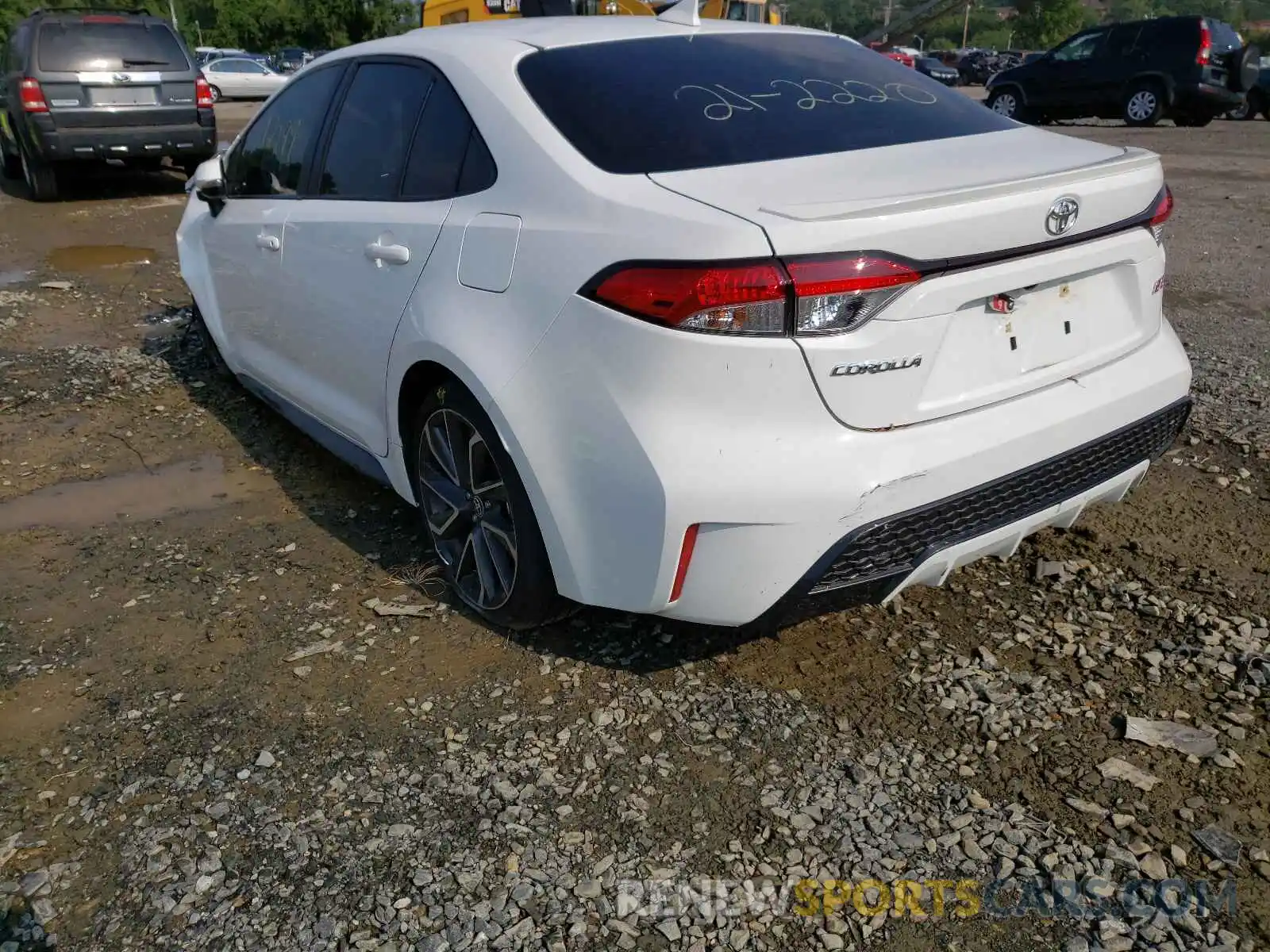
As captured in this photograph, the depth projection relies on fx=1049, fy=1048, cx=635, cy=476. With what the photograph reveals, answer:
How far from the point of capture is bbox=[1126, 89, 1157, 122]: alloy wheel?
1736 centimetres

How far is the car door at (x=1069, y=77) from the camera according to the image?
17.8m

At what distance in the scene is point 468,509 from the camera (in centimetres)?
308

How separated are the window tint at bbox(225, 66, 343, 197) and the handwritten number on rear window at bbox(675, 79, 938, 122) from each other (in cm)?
158

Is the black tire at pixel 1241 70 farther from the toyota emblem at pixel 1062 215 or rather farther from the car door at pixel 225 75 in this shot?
the car door at pixel 225 75

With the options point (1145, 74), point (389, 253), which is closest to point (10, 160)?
point (389, 253)

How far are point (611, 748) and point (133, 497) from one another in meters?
2.55

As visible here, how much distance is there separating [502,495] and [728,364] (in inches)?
36.6

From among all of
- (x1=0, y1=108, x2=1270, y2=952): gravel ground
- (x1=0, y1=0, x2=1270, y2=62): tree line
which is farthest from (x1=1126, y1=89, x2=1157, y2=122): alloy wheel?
(x1=0, y1=108, x2=1270, y2=952): gravel ground

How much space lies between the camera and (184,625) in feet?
10.5

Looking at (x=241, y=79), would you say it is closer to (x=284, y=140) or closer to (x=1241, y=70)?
(x=1241, y=70)

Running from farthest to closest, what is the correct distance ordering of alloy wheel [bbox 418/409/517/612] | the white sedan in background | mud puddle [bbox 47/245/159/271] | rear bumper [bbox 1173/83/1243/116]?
the white sedan in background → rear bumper [bbox 1173/83/1243/116] → mud puddle [bbox 47/245/159/271] → alloy wheel [bbox 418/409/517/612]

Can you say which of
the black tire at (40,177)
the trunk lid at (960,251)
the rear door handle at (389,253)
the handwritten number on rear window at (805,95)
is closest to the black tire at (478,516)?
the rear door handle at (389,253)

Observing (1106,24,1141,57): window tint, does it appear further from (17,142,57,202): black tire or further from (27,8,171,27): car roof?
(17,142,57,202): black tire

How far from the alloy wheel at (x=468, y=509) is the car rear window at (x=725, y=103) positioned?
0.86 metres
